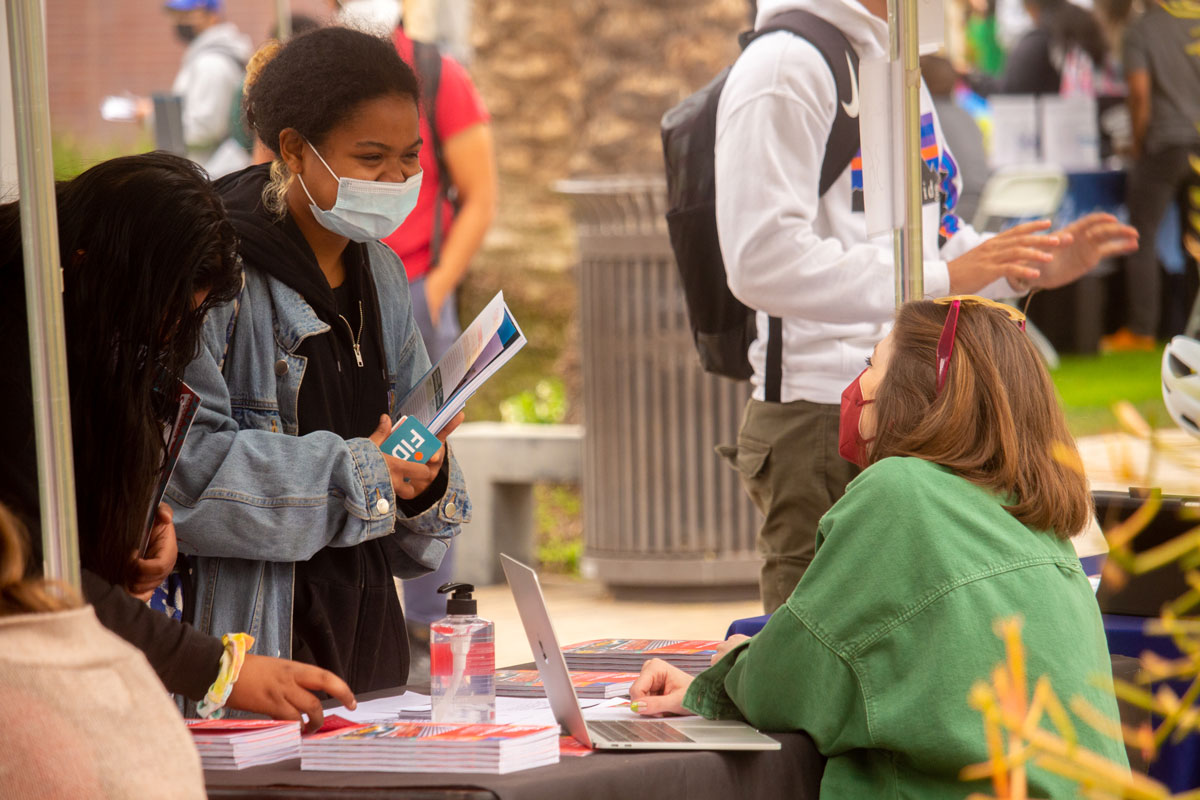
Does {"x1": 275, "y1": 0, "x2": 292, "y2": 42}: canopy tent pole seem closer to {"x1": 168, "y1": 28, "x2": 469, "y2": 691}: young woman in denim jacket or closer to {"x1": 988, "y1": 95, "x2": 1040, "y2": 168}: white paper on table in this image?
{"x1": 168, "y1": 28, "x2": 469, "y2": 691}: young woman in denim jacket

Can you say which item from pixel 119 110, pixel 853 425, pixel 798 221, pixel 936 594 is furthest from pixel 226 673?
pixel 119 110

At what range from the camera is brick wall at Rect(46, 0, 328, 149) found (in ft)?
47.9

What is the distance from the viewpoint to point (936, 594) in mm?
2160

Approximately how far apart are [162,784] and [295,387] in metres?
1.19

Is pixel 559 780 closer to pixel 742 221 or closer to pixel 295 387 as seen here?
pixel 295 387

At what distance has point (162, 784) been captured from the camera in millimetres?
1539

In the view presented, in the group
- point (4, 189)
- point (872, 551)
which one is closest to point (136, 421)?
point (4, 189)

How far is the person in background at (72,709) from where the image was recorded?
1473mm

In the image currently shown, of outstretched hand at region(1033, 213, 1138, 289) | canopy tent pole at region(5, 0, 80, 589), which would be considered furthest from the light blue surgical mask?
outstretched hand at region(1033, 213, 1138, 289)

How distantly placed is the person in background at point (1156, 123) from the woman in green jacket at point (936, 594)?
7.75m

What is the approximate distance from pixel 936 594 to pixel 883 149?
1.05 metres

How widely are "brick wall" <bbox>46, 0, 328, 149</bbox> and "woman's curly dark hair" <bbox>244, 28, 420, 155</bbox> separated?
12.2 meters

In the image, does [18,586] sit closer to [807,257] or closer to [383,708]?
[383,708]

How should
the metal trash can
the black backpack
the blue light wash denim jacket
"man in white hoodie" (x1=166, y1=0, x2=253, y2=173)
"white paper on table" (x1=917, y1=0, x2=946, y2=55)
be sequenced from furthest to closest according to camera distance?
1. "man in white hoodie" (x1=166, y1=0, x2=253, y2=173)
2. the metal trash can
3. the black backpack
4. "white paper on table" (x1=917, y1=0, x2=946, y2=55)
5. the blue light wash denim jacket
